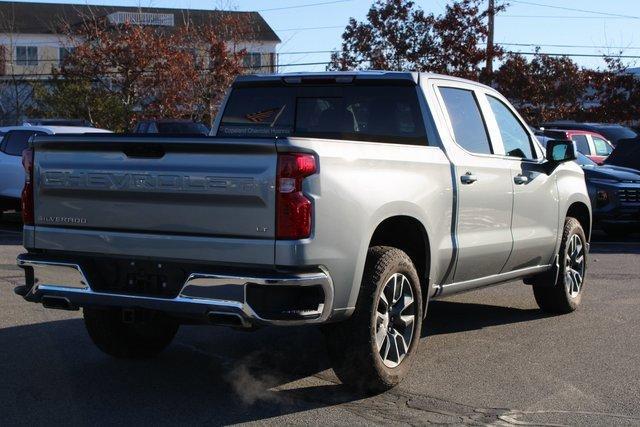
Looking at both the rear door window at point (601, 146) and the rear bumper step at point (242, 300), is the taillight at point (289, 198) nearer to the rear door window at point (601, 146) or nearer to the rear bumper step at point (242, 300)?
the rear bumper step at point (242, 300)

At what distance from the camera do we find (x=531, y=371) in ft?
20.6

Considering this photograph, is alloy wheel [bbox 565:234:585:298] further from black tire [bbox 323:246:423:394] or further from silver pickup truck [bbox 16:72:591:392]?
black tire [bbox 323:246:423:394]

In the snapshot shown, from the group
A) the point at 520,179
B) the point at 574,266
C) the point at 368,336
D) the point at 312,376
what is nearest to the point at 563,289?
the point at 574,266

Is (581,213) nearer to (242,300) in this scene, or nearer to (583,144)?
(242,300)

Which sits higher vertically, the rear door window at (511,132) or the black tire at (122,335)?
the rear door window at (511,132)

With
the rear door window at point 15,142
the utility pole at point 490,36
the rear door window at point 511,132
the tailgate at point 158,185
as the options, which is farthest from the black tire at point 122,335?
the utility pole at point 490,36

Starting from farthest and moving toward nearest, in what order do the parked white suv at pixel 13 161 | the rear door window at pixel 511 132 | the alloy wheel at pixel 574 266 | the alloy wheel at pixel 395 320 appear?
the parked white suv at pixel 13 161 → the alloy wheel at pixel 574 266 → the rear door window at pixel 511 132 → the alloy wheel at pixel 395 320

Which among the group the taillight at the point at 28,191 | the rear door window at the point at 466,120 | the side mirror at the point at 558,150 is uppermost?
the rear door window at the point at 466,120

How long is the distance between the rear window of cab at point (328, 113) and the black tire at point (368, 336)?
1290mm

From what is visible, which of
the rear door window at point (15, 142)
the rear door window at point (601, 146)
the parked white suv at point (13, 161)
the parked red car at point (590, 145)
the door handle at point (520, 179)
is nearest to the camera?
the door handle at point (520, 179)

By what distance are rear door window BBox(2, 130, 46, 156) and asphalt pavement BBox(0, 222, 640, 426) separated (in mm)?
8017

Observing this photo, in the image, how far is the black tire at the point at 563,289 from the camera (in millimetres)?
8133

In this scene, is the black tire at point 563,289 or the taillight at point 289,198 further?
the black tire at point 563,289

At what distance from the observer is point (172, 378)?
6.01 meters
